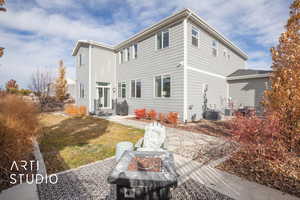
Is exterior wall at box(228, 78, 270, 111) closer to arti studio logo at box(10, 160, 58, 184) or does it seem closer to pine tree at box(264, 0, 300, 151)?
pine tree at box(264, 0, 300, 151)

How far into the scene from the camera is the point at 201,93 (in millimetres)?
9688

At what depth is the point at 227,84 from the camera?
499 inches

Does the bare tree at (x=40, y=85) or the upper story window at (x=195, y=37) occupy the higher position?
the upper story window at (x=195, y=37)

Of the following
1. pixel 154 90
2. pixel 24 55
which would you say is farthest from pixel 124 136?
pixel 24 55

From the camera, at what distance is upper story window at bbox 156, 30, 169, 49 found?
30.4ft

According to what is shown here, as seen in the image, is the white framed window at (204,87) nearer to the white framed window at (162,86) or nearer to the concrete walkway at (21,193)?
the white framed window at (162,86)

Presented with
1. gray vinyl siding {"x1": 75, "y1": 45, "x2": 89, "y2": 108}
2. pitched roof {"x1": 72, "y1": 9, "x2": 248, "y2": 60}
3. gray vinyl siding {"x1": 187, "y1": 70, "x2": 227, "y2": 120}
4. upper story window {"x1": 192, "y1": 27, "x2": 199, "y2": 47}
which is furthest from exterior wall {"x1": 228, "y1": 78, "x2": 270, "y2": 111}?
gray vinyl siding {"x1": 75, "y1": 45, "x2": 89, "y2": 108}

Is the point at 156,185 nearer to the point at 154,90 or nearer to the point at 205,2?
the point at 154,90

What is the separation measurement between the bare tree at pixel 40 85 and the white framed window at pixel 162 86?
11.8 m

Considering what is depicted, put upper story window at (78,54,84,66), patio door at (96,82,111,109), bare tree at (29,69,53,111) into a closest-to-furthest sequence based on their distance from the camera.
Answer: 1. patio door at (96,82,111,109)
2. upper story window at (78,54,84,66)
3. bare tree at (29,69,53,111)

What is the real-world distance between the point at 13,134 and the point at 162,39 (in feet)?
29.2

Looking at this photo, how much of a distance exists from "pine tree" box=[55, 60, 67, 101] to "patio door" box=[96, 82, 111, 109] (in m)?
11.7

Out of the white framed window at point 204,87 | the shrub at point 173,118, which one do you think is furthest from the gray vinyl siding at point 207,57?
the shrub at point 173,118

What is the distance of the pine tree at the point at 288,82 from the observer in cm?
342
